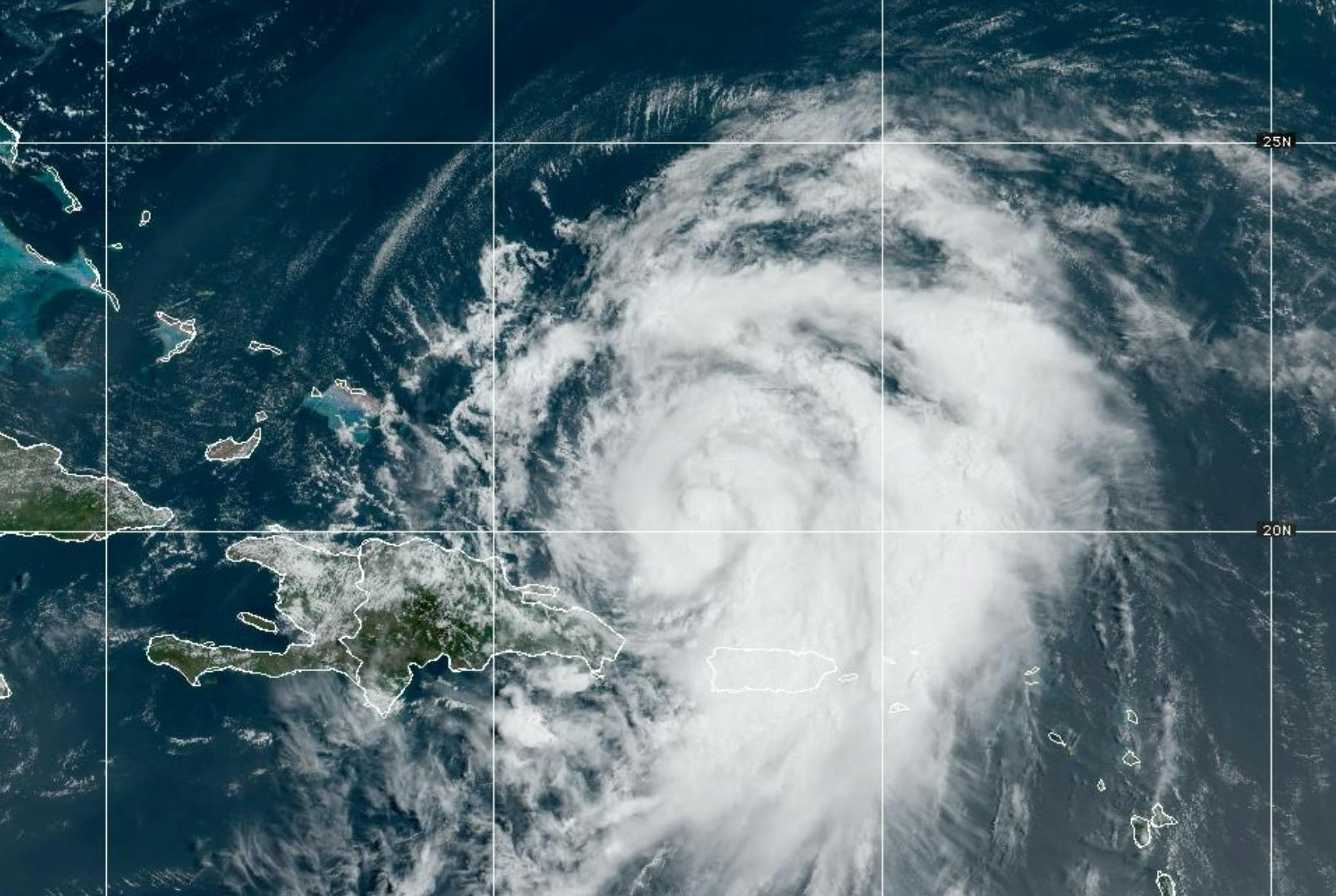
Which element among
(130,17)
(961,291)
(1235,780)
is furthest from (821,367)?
(130,17)

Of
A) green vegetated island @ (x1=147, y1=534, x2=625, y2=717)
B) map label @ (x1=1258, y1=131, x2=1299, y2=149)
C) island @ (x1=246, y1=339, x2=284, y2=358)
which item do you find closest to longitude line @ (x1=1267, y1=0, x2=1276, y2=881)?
map label @ (x1=1258, y1=131, x2=1299, y2=149)

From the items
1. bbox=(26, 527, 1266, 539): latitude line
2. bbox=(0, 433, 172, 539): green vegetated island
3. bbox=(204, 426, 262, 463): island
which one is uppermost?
bbox=(204, 426, 262, 463): island

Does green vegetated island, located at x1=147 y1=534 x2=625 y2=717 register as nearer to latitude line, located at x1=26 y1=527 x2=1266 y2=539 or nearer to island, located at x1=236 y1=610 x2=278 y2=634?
island, located at x1=236 y1=610 x2=278 y2=634

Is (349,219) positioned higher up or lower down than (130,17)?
lower down

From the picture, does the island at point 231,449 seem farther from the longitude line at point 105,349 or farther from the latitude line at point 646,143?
the latitude line at point 646,143

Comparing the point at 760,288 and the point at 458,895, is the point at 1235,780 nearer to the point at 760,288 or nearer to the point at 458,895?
the point at 760,288

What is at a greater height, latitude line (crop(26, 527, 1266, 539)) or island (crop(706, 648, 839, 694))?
latitude line (crop(26, 527, 1266, 539))

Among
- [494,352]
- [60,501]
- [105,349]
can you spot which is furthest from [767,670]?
[105,349]

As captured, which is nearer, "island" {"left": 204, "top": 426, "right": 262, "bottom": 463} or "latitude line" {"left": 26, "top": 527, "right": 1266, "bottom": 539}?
"latitude line" {"left": 26, "top": 527, "right": 1266, "bottom": 539}
